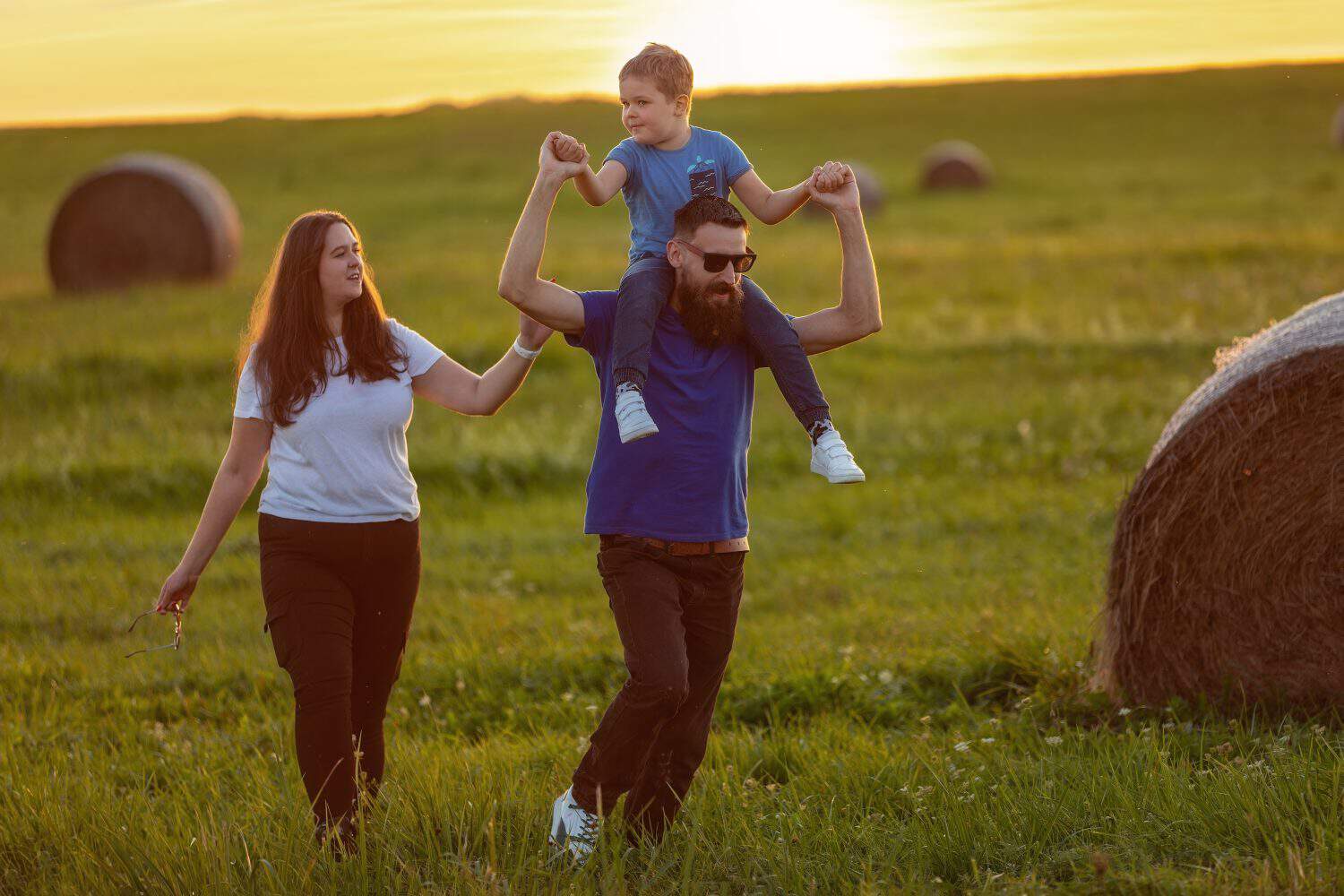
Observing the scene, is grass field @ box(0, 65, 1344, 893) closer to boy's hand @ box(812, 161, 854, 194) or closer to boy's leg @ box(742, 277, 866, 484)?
boy's leg @ box(742, 277, 866, 484)

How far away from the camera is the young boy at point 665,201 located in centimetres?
452

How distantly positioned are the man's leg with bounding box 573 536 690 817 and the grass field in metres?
0.24

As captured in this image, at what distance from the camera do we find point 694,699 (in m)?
4.88

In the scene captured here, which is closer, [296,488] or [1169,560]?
[296,488]

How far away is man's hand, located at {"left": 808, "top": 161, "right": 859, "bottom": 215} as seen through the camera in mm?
4699

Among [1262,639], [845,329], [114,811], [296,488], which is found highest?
[845,329]

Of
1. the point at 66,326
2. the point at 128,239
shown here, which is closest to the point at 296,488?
the point at 66,326

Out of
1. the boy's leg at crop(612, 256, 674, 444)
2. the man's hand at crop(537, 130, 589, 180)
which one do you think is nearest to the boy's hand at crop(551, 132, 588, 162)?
the man's hand at crop(537, 130, 589, 180)

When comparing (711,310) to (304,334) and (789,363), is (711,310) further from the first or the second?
(304,334)

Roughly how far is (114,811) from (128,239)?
20.0 metres

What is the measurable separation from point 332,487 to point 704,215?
5.43ft

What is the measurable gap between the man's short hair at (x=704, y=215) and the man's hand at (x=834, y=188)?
0.28m

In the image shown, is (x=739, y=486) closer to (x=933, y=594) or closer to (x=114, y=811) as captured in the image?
(x=114, y=811)

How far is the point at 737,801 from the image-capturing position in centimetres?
530
